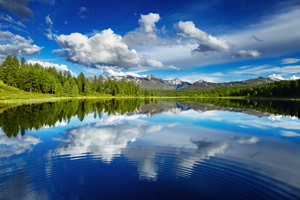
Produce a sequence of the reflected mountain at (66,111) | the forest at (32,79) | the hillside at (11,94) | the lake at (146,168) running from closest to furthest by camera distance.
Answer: the lake at (146,168) < the reflected mountain at (66,111) < the hillside at (11,94) < the forest at (32,79)

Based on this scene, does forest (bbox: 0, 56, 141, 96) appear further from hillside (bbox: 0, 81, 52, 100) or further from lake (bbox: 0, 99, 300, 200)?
lake (bbox: 0, 99, 300, 200)

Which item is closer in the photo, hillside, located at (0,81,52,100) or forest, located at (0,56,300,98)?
hillside, located at (0,81,52,100)

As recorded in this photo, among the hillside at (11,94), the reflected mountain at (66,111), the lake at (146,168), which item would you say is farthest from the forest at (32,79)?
the lake at (146,168)

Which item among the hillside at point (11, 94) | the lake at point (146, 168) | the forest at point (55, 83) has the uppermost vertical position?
the forest at point (55, 83)

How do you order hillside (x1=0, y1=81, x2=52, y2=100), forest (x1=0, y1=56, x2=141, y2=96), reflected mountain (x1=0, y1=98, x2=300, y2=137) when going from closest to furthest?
1. reflected mountain (x1=0, y1=98, x2=300, y2=137)
2. hillside (x1=0, y1=81, x2=52, y2=100)
3. forest (x1=0, y1=56, x2=141, y2=96)

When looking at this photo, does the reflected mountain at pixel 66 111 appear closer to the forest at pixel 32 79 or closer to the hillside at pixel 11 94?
the hillside at pixel 11 94

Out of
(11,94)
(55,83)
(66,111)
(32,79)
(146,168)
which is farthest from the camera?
(55,83)

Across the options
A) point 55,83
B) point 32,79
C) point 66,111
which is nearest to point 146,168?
point 66,111

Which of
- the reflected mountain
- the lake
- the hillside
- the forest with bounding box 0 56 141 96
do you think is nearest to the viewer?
the lake

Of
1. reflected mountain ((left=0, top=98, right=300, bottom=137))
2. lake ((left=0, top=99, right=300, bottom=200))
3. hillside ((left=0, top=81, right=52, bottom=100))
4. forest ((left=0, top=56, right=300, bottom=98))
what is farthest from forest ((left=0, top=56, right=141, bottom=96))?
lake ((left=0, top=99, right=300, bottom=200))

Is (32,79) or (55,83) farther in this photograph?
(55,83)

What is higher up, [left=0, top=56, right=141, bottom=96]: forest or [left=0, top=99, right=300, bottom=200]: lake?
[left=0, top=56, right=141, bottom=96]: forest

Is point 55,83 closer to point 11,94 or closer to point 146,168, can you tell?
point 11,94

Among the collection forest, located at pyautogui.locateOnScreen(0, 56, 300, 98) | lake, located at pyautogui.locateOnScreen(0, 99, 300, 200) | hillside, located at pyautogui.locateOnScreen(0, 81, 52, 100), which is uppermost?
forest, located at pyautogui.locateOnScreen(0, 56, 300, 98)
